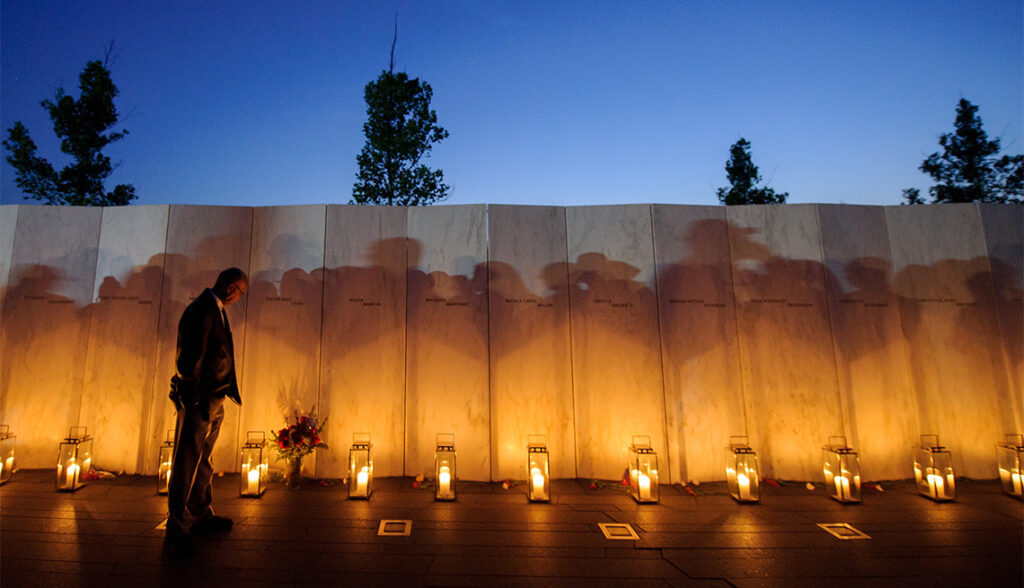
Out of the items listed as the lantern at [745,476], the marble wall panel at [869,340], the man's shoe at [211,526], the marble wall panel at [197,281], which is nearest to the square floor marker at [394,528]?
the man's shoe at [211,526]

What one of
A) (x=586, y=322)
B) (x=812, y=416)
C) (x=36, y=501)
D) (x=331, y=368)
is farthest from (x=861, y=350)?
(x=36, y=501)

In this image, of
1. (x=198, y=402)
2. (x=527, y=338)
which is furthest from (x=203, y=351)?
(x=527, y=338)

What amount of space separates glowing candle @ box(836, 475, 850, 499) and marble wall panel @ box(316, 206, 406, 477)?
4.59m

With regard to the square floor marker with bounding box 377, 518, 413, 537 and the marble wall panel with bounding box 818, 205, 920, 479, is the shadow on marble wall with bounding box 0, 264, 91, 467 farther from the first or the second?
the marble wall panel with bounding box 818, 205, 920, 479

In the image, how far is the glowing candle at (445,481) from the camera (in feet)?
14.3

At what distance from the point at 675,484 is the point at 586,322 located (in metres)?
2.07

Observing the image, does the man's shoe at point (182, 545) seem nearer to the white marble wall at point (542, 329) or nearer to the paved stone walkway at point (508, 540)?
the paved stone walkway at point (508, 540)

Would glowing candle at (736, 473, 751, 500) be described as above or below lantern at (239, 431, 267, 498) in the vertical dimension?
below

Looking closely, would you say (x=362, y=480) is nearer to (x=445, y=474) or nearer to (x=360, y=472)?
(x=360, y=472)

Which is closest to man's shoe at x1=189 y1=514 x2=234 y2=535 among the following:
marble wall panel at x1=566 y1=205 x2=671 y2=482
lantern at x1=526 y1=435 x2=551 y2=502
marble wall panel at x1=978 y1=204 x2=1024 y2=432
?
lantern at x1=526 y1=435 x2=551 y2=502

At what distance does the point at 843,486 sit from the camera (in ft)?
14.5

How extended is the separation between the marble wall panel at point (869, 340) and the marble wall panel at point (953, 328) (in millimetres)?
174

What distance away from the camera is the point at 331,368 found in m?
5.24

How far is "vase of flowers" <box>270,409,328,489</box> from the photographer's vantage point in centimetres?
467
